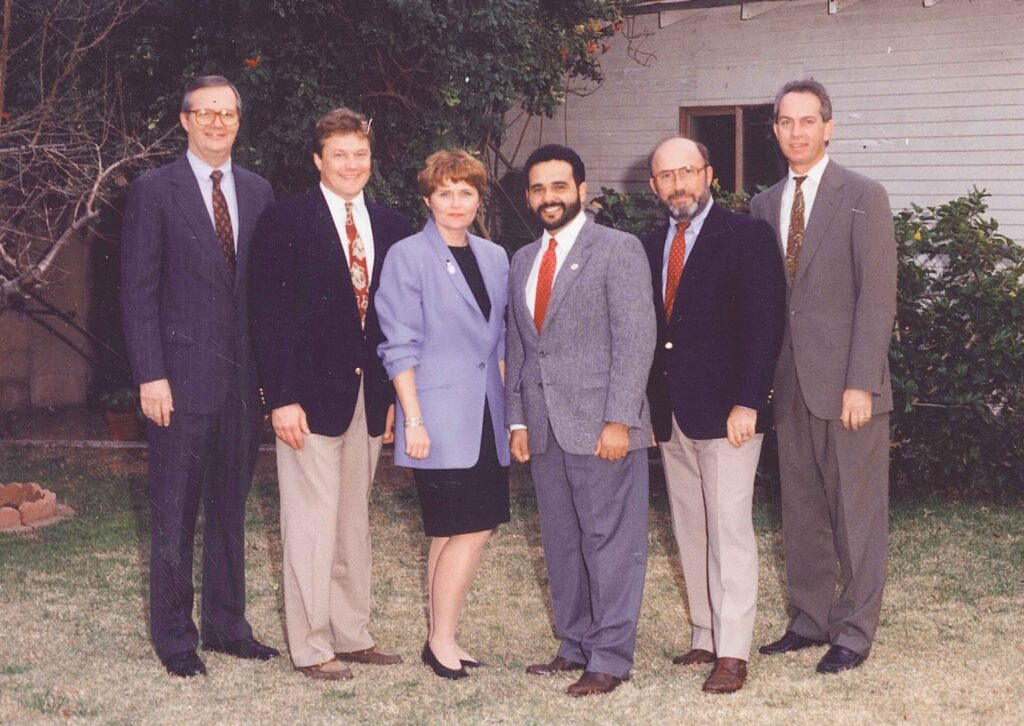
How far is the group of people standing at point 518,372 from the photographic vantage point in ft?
16.1

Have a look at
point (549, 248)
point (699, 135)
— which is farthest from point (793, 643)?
point (699, 135)

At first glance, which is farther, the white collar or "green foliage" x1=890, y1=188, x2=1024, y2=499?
"green foliage" x1=890, y1=188, x2=1024, y2=499

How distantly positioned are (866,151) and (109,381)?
7665 millimetres

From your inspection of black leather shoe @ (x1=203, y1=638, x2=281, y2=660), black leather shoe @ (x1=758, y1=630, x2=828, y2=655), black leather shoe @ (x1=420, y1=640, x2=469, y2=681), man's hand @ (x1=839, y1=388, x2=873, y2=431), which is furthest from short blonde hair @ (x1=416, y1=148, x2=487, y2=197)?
black leather shoe @ (x1=758, y1=630, x2=828, y2=655)

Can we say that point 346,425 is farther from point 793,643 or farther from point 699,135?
point 699,135

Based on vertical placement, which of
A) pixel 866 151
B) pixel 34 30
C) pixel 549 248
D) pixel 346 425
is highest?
pixel 34 30

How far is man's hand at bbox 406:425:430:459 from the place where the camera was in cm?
492

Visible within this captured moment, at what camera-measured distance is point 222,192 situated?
17.3ft

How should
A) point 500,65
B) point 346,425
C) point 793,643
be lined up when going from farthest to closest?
point 500,65 → point 793,643 → point 346,425

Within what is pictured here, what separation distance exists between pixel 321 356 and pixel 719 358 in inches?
59.2

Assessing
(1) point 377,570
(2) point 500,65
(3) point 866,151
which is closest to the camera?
(1) point 377,570

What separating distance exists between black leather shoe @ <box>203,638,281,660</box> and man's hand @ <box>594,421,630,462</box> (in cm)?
171

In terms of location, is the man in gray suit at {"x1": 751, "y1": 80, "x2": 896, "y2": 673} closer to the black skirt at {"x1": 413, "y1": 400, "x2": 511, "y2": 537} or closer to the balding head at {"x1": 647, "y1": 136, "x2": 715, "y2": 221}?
the balding head at {"x1": 647, "y1": 136, "x2": 715, "y2": 221}

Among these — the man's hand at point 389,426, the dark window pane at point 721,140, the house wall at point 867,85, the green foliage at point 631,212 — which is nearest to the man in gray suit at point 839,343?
the man's hand at point 389,426
